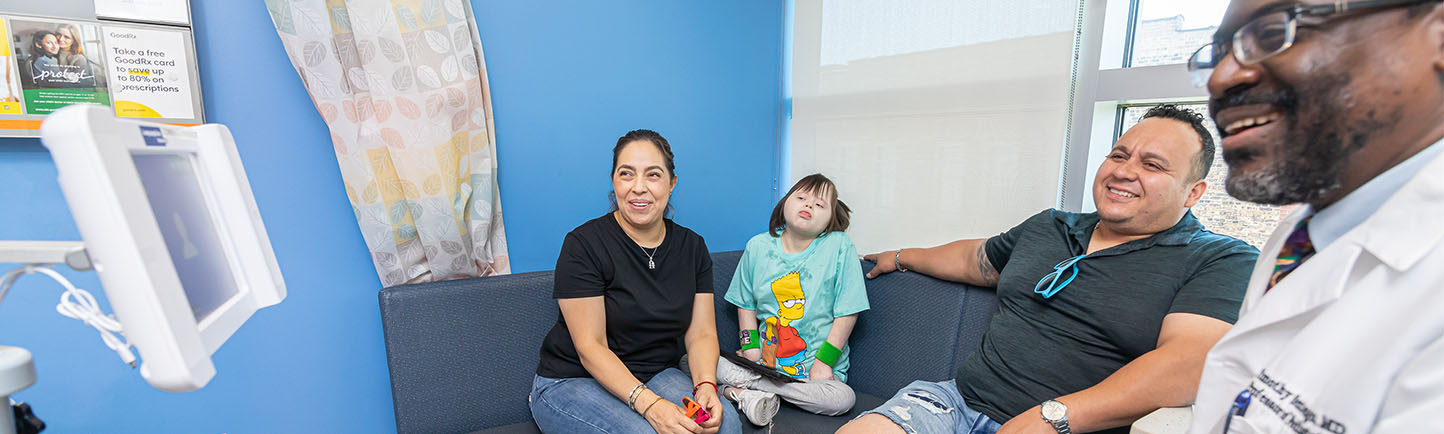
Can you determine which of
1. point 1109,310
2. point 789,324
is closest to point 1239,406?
point 1109,310

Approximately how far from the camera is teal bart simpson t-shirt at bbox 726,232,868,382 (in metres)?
2.00

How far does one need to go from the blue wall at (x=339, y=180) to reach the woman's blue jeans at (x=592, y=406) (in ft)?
1.96

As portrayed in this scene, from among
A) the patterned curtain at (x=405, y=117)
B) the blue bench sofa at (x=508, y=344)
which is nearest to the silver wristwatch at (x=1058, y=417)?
the blue bench sofa at (x=508, y=344)

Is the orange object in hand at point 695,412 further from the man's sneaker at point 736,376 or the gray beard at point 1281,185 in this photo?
the gray beard at point 1281,185

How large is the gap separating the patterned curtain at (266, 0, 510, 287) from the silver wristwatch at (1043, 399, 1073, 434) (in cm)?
161

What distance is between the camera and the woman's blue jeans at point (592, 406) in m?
1.51

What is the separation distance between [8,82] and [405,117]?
0.76 metres

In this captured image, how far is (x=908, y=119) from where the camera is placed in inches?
86.0

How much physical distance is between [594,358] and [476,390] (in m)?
0.47

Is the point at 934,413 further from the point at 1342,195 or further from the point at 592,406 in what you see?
the point at 1342,195

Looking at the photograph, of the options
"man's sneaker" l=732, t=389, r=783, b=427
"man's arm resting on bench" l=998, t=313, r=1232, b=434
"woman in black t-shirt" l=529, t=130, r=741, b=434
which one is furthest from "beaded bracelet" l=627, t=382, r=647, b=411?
"man's arm resting on bench" l=998, t=313, r=1232, b=434

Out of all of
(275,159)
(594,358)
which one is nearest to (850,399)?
(594,358)

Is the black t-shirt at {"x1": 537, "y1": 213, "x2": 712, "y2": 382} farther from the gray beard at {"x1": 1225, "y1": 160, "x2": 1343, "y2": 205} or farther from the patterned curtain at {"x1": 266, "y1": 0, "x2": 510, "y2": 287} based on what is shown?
the gray beard at {"x1": 1225, "y1": 160, "x2": 1343, "y2": 205}

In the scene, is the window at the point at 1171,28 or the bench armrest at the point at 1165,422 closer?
the bench armrest at the point at 1165,422
